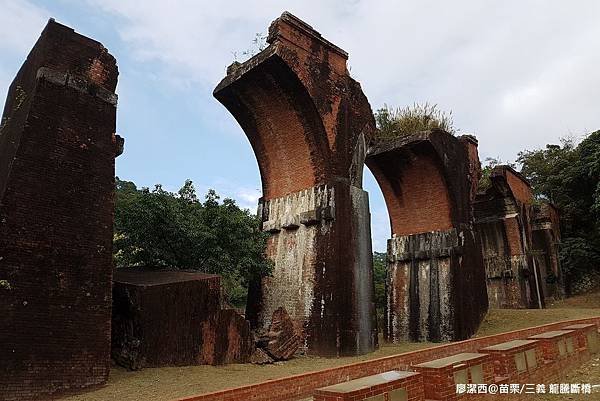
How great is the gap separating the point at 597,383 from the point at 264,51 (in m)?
8.48

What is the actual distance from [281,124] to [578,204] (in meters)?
17.2

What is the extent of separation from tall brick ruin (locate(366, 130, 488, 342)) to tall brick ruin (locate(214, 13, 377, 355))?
254 centimetres

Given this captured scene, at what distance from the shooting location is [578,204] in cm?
2258

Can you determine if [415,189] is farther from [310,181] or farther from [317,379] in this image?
[317,379]

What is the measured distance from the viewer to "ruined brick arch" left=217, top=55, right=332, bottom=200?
11070 mm

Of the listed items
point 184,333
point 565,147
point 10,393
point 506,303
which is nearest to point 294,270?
point 184,333

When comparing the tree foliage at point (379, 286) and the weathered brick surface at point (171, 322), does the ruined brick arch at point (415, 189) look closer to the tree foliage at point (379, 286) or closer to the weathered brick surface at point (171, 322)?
the tree foliage at point (379, 286)

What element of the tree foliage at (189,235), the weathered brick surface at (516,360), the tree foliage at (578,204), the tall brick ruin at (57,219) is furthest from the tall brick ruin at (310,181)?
the tree foliage at (578,204)

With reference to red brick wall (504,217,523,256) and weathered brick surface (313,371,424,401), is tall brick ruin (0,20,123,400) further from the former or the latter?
red brick wall (504,217,523,256)

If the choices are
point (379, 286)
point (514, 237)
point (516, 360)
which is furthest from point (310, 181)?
point (379, 286)

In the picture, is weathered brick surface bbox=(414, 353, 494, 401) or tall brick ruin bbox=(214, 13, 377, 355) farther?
tall brick ruin bbox=(214, 13, 377, 355)

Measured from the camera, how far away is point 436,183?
14.4 meters

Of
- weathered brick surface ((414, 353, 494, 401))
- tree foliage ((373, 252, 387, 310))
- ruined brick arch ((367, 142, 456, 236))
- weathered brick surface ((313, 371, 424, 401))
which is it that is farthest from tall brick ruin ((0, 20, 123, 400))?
tree foliage ((373, 252, 387, 310))

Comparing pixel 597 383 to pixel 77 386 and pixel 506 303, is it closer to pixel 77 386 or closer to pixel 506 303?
pixel 77 386
